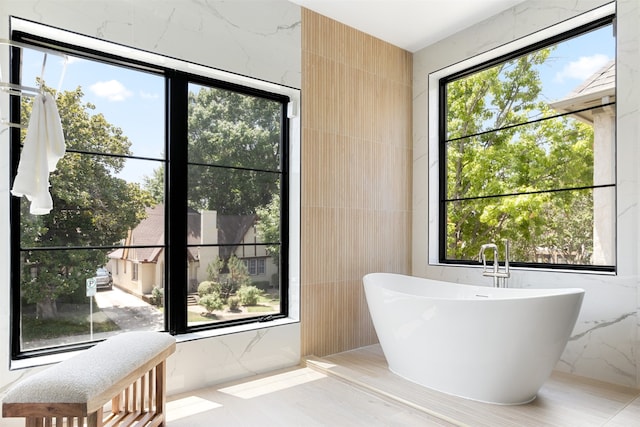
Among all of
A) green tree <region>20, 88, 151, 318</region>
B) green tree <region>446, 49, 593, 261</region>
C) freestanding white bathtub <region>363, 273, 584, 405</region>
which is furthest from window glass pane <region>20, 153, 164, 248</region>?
green tree <region>446, 49, 593, 261</region>

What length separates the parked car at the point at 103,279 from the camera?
243 centimetres

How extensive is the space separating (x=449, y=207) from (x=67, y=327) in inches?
124

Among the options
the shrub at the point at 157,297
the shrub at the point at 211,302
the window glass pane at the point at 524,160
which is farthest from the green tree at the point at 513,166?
the shrub at the point at 157,297

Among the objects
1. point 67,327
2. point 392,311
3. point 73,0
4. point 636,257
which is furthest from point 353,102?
point 67,327

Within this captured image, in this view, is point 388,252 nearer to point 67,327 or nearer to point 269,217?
point 269,217

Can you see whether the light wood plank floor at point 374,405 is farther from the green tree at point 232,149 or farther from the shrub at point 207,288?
the green tree at point 232,149

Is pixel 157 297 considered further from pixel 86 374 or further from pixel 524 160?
pixel 524 160

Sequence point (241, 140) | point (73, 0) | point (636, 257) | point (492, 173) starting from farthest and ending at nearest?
point (492, 173)
point (241, 140)
point (636, 257)
point (73, 0)

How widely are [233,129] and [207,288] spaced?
1.17 meters

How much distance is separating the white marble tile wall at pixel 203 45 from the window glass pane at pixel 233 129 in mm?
197

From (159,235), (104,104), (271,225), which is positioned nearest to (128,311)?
(159,235)

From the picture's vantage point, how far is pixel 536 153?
3230 mm

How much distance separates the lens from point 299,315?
3.15 metres

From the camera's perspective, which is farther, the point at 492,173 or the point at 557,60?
the point at 492,173
